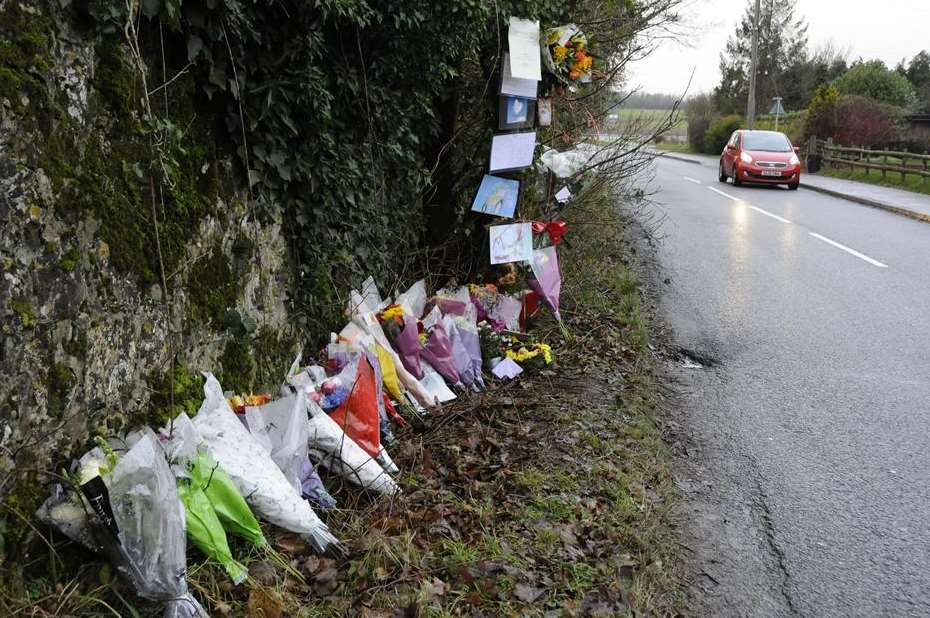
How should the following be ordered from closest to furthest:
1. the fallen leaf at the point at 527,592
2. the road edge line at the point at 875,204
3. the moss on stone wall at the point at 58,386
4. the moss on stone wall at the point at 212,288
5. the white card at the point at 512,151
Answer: the moss on stone wall at the point at 58,386
the fallen leaf at the point at 527,592
the moss on stone wall at the point at 212,288
the white card at the point at 512,151
the road edge line at the point at 875,204

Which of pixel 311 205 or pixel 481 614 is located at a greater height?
pixel 311 205

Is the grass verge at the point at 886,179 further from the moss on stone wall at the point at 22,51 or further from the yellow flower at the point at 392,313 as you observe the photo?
the moss on stone wall at the point at 22,51

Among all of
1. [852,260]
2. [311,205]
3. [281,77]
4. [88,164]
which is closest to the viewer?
[88,164]

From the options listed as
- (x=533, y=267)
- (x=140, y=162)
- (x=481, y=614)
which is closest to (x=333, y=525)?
(x=481, y=614)

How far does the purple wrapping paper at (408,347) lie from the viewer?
5125 millimetres

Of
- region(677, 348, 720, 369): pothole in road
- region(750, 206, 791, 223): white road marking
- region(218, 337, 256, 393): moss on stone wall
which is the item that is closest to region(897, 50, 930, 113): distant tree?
region(750, 206, 791, 223): white road marking

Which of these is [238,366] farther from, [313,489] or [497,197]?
[497,197]

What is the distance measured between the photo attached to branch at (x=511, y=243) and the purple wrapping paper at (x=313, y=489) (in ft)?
10.3

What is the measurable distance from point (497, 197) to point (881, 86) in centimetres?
3338

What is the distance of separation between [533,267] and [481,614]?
4.08 metres

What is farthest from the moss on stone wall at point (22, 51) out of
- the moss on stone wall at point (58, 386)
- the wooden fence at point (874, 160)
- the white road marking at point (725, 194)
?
the wooden fence at point (874, 160)

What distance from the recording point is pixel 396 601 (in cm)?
303

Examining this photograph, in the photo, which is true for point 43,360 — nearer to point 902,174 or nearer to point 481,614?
point 481,614

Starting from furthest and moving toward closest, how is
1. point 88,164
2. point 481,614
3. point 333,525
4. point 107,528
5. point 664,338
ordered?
point 664,338
point 333,525
point 481,614
point 88,164
point 107,528
